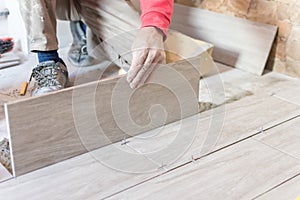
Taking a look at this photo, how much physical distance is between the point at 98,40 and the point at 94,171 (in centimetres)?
86

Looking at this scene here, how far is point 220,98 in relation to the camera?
1396mm

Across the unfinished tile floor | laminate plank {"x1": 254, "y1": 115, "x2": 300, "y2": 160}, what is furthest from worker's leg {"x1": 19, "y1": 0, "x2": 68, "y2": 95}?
laminate plank {"x1": 254, "y1": 115, "x2": 300, "y2": 160}

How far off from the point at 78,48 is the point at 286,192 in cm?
116

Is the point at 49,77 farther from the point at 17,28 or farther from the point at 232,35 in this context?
the point at 232,35

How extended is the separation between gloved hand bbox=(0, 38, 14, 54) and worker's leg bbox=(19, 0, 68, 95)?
469mm

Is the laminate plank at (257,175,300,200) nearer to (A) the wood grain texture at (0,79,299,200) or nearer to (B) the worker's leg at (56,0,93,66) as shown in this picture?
(A) the wood grain texture at (0,79,299,200)

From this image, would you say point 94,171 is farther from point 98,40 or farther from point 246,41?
point 246,41

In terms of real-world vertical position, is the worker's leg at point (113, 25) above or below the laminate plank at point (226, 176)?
above

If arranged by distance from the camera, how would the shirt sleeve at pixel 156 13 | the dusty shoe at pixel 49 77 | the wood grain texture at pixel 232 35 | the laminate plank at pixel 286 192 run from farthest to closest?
the wood grain texture at pixel 232 35
the dusty shoe at pixel 49 77
the shirt sleeve at pixel 156 13
the laminate plank at pixel 286 192

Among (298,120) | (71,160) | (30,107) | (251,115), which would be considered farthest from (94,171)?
(298,120)

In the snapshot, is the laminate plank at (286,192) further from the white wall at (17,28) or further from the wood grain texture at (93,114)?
the white wall at (17,28)

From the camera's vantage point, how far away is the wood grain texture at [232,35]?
5.40ft

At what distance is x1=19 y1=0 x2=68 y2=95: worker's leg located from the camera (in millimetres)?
1298

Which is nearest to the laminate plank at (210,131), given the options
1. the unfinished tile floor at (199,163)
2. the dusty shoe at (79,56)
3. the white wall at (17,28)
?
the unfinished tile floor at (199,163)
